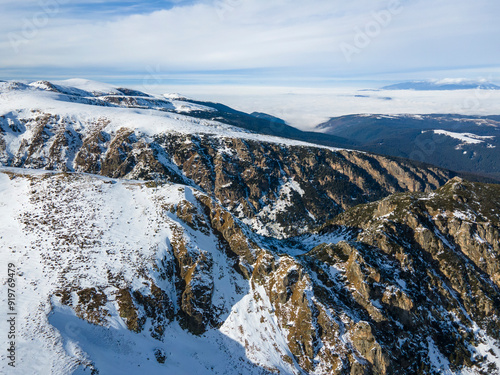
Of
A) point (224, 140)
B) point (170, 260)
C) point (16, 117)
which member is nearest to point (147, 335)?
point (170, 260)

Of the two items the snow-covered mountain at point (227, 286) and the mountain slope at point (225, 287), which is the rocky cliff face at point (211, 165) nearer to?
the snow-covered mountain at point (227, 286)

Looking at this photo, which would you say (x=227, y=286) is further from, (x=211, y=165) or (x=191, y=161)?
(x=191, y=161)

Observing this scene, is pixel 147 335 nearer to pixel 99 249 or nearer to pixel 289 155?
pixel 99 249

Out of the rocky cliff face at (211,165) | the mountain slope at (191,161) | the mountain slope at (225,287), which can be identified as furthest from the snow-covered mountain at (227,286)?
the mountain slope at (191,161)

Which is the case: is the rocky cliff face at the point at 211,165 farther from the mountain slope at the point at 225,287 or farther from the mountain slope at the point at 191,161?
the mountain slope at the point at 225,287

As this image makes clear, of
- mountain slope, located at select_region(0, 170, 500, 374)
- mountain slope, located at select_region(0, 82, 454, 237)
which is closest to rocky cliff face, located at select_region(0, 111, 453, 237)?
mountain slope, located at select_region(0, 82, 454, 237)

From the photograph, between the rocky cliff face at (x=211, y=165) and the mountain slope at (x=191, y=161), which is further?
the mountain slope at (x=191, y=161)

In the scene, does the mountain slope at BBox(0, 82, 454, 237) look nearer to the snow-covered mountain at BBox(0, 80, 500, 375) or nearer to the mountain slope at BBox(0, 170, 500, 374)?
the snow-covered mountain at BBox(0, 80, 500, 375)

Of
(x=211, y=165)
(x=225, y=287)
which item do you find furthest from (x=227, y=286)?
(x=211, y=165)

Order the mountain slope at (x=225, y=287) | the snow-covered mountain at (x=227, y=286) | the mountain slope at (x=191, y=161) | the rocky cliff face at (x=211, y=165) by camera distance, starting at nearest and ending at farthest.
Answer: the snow-covered mountain at (x=227, y=286) < the mountain slope at (x=225, y=287) < the rocky cliff face at (x=211, y=165) < the mountain slope at (x=191, y=161)

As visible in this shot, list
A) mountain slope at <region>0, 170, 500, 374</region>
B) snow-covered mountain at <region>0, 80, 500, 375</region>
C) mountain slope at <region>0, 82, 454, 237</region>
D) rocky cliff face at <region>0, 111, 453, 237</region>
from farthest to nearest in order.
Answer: mountain slope at <region>0, 82, 454, 237</region>, rocky cliff face at <region>0, 111, 453, 237</region>, mountain slope at <region>0, 170, 500, 374</region>, snow-covered mountain at <region>0, 80, 500, 375</region>

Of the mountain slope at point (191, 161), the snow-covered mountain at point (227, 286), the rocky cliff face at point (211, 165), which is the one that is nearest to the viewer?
the snow-covered mountain at point (227, 286)
